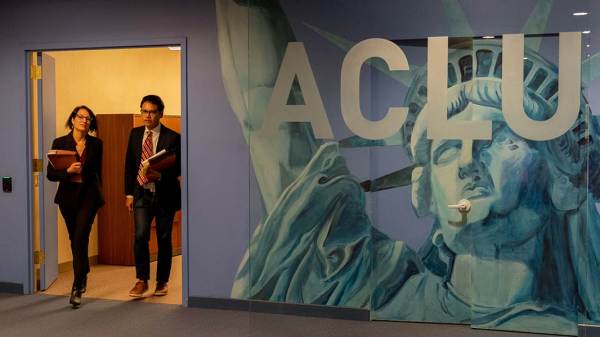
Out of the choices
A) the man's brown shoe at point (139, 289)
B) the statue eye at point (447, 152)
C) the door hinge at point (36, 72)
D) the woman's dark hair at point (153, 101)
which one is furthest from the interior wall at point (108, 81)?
the statue eye at point (447, 152)

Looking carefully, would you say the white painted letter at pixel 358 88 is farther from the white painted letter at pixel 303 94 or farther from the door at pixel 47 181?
the door at pixel 47 181

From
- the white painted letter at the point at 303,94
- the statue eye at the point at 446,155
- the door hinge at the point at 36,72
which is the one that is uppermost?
the door hinge at the point at 36,72

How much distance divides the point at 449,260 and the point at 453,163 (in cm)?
32

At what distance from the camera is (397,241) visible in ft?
8.00

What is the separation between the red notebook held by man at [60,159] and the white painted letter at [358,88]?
2.88 m

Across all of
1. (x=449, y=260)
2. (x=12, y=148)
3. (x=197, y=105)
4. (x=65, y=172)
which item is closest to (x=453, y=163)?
(x=449, y=260)

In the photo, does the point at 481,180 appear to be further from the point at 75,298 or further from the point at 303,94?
the point at 75,298

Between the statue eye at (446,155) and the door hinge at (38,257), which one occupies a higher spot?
the statue eye at (446,155)

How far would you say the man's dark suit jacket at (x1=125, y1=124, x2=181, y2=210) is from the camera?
509cm

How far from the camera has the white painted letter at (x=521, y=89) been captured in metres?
2.28

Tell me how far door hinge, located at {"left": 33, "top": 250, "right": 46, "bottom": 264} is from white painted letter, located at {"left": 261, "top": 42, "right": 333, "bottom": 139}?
325cm

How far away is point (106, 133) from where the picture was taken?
21.1 feet

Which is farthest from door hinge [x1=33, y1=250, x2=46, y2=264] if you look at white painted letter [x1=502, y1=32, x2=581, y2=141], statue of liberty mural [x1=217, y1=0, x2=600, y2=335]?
Result: white painted letter [x1=502, y1=32, x2=581, y2=141]

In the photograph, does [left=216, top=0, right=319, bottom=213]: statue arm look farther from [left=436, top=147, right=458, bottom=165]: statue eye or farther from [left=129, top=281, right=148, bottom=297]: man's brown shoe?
[left=129, top=281, right=148, bottom=297]: man's brown shoe
